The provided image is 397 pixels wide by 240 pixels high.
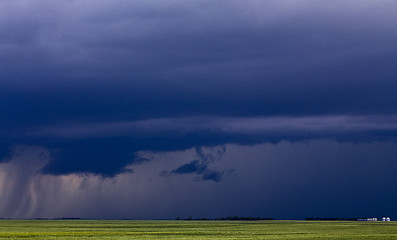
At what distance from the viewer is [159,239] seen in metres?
87.8

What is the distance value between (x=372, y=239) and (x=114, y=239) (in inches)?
1559

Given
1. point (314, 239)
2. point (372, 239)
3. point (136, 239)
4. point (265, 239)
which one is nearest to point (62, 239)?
point (136, 239)

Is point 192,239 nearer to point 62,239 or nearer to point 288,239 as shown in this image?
point 288,239

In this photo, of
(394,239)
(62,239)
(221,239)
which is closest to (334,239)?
(394,239)

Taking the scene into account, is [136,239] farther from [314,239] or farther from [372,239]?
[372,239]

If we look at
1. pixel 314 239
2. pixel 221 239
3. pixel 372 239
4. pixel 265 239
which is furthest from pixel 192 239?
pixel 372 239

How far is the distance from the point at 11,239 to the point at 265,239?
39.5 metres

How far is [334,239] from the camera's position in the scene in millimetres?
87750

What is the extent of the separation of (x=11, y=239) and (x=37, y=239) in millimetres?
3932

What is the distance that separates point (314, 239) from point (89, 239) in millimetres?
35101

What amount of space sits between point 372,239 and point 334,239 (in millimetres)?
5662

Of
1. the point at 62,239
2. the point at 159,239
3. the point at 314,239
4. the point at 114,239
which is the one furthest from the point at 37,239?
the point at 314,239

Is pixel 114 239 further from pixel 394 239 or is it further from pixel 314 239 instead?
pixel 394 239

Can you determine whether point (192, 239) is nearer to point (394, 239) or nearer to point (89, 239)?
point (89, 239)
